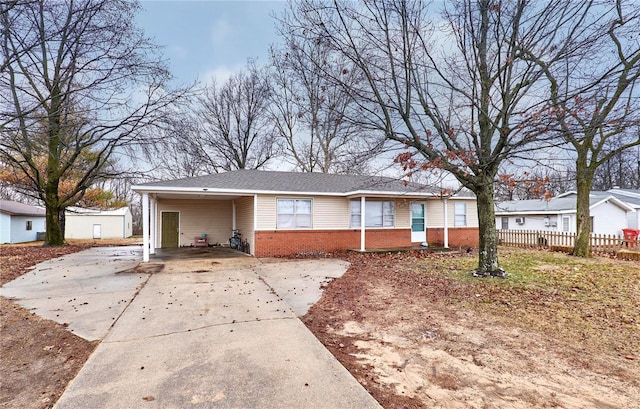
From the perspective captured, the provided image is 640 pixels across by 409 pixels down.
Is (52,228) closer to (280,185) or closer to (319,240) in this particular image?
(280,185)

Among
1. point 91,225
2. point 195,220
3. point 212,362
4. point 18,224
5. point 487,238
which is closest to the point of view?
point 212,362

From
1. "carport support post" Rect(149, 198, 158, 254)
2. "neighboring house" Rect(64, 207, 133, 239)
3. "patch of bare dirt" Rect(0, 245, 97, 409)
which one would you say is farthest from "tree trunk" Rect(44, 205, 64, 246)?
"patch of bare dirt" Rect(0, 245, 97, 409)

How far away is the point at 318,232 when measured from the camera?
13.4m

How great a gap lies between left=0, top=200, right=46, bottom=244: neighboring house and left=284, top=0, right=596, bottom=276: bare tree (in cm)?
2798

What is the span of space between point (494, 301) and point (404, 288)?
71.1 inches

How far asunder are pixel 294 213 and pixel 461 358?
391 inches

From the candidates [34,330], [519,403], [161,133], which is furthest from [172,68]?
[519,403]

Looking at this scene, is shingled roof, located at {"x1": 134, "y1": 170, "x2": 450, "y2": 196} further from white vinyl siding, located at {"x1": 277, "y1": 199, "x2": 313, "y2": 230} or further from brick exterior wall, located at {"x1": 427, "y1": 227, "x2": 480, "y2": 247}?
brick exterior wall, located at {"x1": 427, "y1": 227, "x2": 480, "y2": 247}

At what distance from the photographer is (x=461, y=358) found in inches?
142

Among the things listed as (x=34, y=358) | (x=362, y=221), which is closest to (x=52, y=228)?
(x=362, y=221)

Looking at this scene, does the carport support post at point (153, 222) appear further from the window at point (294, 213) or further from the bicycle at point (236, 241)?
the window at point (294, 213)

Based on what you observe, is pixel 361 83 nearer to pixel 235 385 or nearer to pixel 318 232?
pixel 318 232

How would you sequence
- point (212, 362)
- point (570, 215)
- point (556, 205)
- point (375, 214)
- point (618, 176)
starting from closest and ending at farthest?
point (212, 362) < point (375, 214) < point (570, 215) < point (556, 205) < point (618, 176)

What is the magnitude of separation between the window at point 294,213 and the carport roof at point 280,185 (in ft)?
1.80
